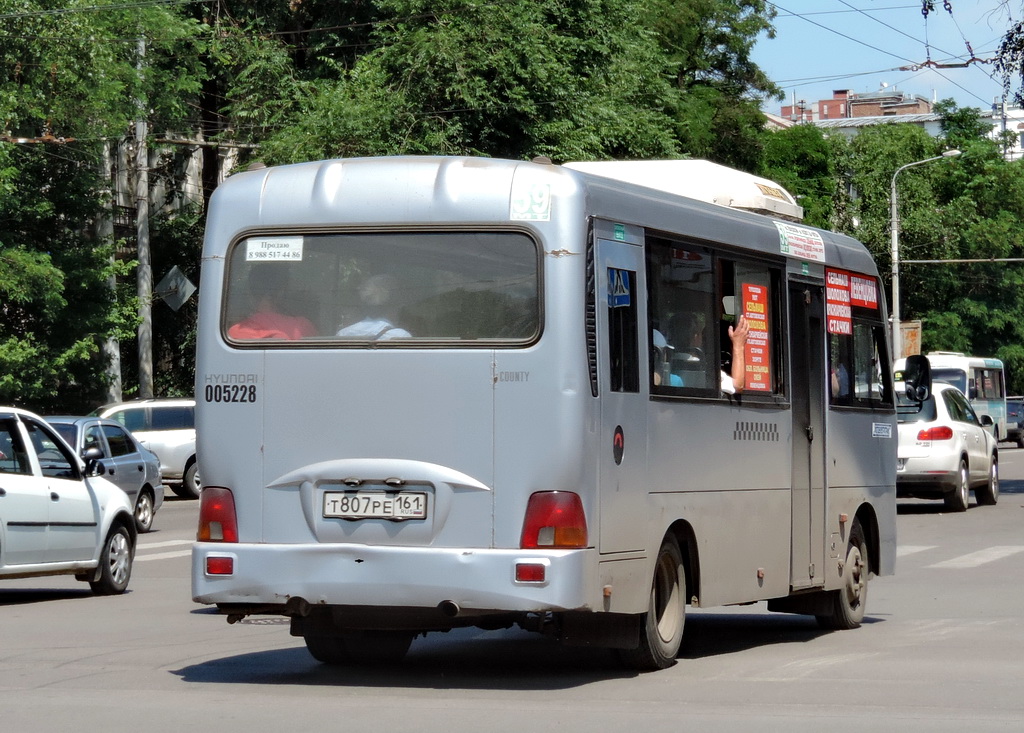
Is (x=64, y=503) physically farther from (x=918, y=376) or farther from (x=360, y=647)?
(x=918, y=376)

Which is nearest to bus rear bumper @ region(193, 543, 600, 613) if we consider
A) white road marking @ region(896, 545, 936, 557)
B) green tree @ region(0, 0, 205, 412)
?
white road marking @ region(896, 545, 936, 557)

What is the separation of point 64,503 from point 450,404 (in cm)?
702

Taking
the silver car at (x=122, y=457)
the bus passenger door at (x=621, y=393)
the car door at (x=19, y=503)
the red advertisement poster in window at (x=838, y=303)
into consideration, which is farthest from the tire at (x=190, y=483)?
the bus passenger door at (x=621, y=393)

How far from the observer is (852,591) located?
12117mm

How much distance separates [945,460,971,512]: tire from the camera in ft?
80.6

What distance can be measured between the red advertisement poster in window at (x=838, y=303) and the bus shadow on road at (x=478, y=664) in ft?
6.83

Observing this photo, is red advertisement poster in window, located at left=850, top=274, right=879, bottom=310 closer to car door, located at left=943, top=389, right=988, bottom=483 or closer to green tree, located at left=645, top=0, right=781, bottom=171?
car door, located at left=943, top=389, right=988, bottom=483

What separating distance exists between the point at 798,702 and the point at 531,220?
2613 mm

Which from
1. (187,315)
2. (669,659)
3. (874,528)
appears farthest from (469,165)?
(187,315)

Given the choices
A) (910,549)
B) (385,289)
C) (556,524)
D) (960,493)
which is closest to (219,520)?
(385,289)

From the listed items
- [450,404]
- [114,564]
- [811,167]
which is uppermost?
[811,167]

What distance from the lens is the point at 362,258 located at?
8.74 metres

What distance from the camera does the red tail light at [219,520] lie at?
8711mm

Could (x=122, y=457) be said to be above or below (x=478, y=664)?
above
